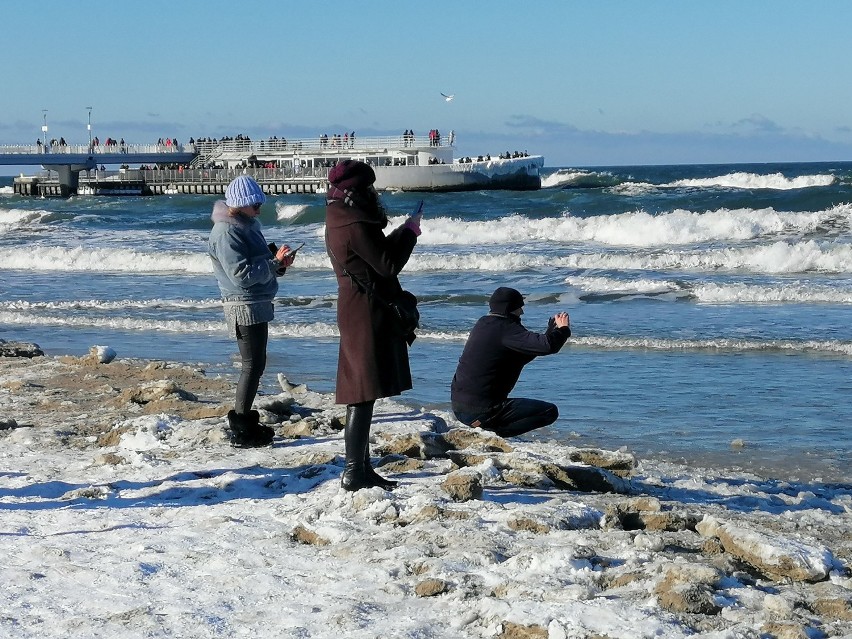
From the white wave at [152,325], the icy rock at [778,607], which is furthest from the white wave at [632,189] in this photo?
the icy rock at [778,607]

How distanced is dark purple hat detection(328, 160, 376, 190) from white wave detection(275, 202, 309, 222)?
3826 centimetres

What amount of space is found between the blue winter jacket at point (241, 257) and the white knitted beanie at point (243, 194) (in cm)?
10

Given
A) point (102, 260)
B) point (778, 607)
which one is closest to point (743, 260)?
point (102, 260)

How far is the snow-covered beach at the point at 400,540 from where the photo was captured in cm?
377

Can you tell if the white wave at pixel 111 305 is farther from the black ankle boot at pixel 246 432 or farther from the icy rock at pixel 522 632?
the icy rock at pixel 522 632

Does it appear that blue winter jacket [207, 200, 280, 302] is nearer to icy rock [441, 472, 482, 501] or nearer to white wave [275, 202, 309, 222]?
icy rock [441, 472, 482, 501]

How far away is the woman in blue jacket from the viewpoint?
591cm

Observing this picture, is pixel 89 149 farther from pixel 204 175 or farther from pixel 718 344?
pixel 718 344

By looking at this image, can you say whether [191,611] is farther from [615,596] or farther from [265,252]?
[265,252]

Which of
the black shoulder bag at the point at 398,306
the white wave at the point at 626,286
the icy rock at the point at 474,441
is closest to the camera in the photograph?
the black shoulder bag at the point at 398,306

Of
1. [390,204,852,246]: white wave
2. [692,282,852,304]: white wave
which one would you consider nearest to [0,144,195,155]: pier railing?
[390,204,852,246]: white wave

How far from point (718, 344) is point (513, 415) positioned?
6008 mm

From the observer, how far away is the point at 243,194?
5.83m

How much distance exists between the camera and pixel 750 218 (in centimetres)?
3017
